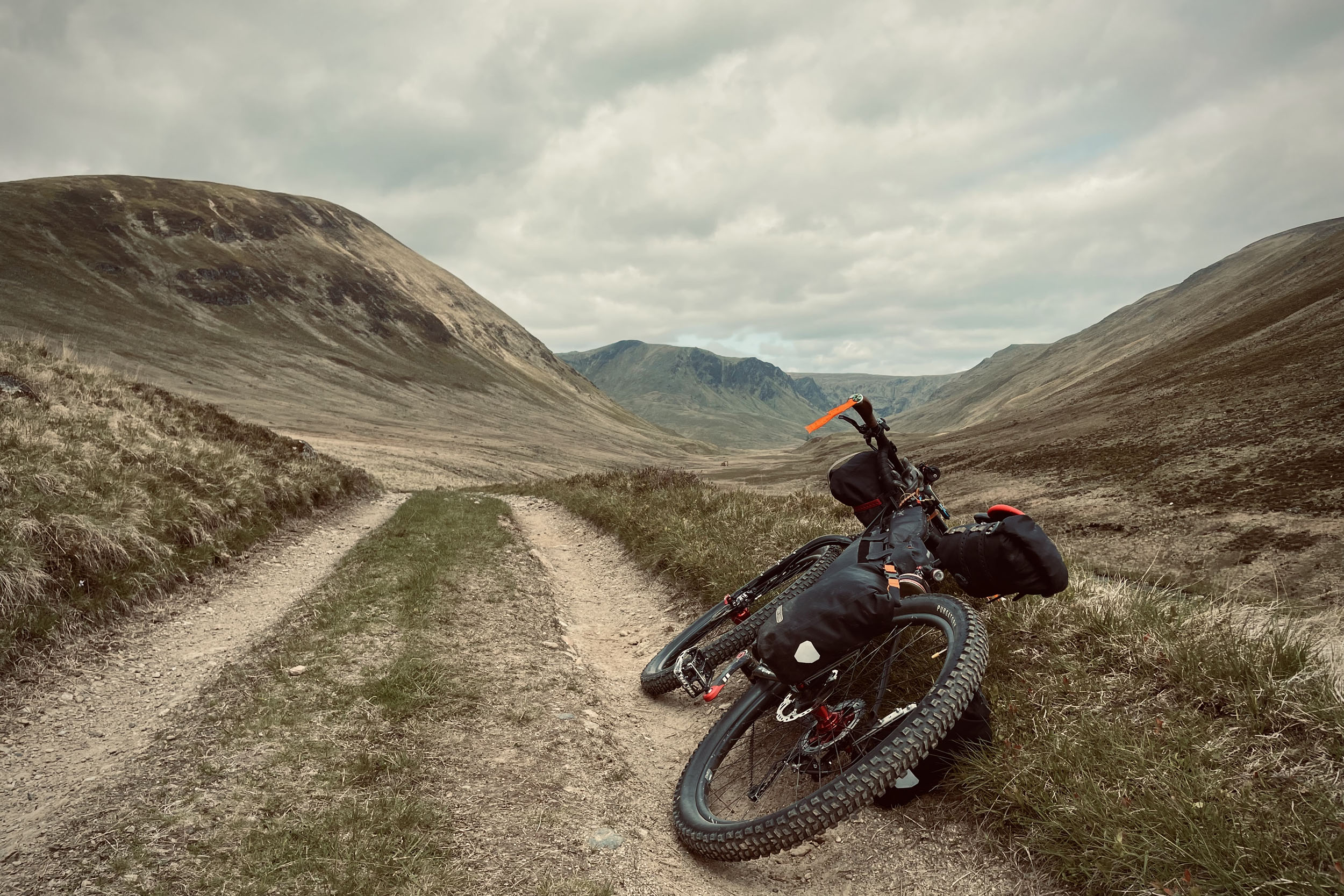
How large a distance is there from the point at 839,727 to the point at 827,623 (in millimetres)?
944

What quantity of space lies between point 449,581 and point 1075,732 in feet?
31.1

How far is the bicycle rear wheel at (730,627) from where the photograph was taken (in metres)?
7.04

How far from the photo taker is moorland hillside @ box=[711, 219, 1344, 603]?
17.8 m

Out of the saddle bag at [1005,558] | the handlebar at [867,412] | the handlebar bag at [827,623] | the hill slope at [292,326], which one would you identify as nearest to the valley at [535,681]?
the saddle bag at [1005,558]

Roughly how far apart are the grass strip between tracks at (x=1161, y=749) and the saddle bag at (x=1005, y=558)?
794 millimetres

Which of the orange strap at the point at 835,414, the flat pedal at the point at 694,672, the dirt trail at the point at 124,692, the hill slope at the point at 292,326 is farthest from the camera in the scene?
the hill slope at the point at 292,326

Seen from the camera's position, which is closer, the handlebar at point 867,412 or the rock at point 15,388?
the handlebar at point 867,412

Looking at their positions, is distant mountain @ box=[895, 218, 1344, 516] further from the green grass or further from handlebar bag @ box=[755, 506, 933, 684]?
handlebar bag @ box=[755, 506, 933, 684]

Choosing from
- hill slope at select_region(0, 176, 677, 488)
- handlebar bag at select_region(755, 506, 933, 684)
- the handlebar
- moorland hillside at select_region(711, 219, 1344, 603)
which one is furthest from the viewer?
hill slope at select_region(0, 176, 677, 488)

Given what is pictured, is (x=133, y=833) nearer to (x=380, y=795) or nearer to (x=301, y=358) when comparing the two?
(x=380, y=795)

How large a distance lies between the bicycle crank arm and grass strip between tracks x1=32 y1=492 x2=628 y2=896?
1.12m

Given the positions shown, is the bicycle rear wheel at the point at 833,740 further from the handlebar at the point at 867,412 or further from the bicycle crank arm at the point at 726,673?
the handlebar at the point at 867,412

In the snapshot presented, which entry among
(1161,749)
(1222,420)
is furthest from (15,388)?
(1222,420)

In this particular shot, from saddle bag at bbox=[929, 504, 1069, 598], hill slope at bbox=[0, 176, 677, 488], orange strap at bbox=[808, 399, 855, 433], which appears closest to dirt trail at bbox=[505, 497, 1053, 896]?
saddle bag at bbox=[929, 504, 1069, 598]
